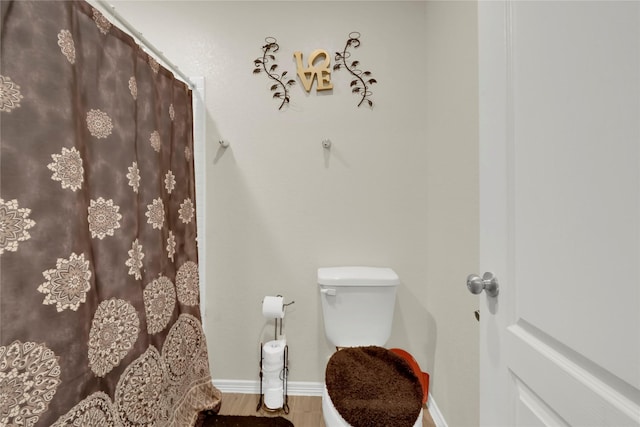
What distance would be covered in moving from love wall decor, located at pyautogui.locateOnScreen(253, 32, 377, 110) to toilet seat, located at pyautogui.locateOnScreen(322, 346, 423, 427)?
4.26ft

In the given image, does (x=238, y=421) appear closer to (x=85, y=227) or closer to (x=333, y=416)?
(x=333, y=416)

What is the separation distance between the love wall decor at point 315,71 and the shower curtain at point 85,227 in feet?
1.89

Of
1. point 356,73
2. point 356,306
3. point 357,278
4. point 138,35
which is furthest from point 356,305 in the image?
point 138,35

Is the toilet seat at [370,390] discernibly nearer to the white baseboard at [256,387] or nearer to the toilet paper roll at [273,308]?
the toilet paper roll at [273,308]

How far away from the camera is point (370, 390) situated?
1006 millimetres

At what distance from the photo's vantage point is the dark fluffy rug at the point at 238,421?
1396mm

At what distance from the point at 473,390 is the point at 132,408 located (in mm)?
1237

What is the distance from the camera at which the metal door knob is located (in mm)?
634

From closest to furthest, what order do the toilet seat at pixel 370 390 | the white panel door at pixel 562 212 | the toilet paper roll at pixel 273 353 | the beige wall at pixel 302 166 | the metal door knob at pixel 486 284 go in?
the white panel door at pixel 562 212
the metal door knob at pixel 486 284
the toilet seat at pixel 370 390
the toilet paper roll at pixel 273 353
the beige wall at pixel 302 166

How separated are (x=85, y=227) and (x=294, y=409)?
1.33m

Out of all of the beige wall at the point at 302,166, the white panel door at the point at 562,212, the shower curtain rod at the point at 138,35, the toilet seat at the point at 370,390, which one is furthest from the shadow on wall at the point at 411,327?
the shower curtain rod at the point at 138,35

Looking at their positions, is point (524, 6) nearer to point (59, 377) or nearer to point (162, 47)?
point (59, 377)

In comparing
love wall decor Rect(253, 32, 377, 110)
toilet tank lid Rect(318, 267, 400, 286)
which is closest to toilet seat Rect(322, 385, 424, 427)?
toilet tank lid Rect(318, 267, 400, 286)

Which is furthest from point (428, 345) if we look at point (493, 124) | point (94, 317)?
point (94, 317)
